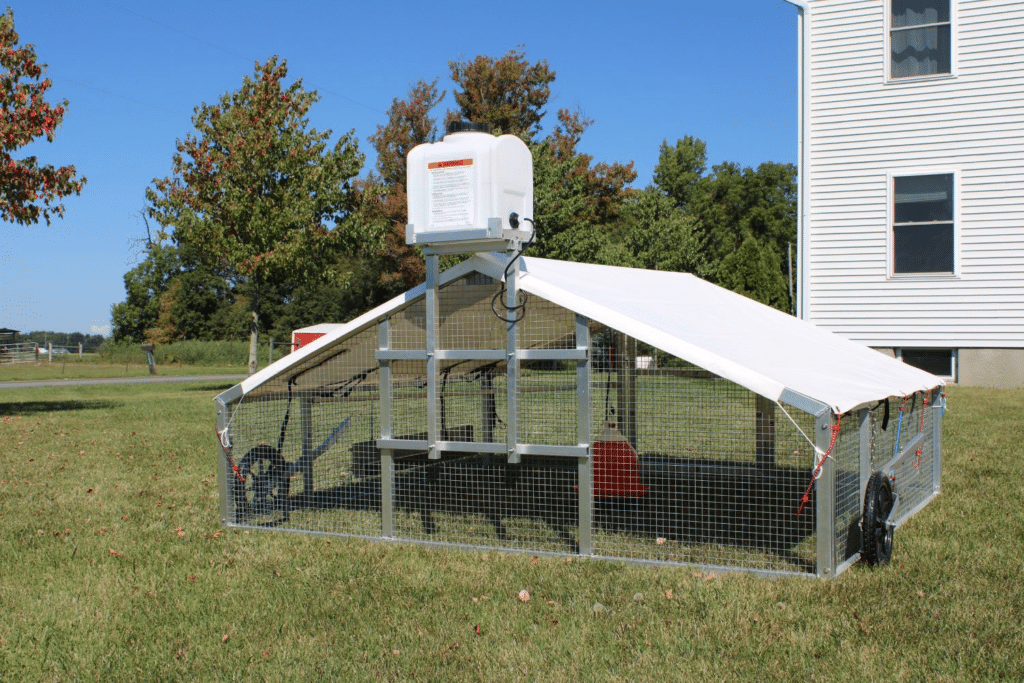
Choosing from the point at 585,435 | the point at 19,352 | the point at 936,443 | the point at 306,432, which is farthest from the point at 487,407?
the point at 19,352

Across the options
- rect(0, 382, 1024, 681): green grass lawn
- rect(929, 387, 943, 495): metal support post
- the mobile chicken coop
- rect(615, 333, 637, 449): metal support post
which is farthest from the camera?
rect(929, 387, 943, 495): metal support post

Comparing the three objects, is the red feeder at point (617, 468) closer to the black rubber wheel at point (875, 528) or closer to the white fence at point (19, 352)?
the black rubber wheel at point (875, 528)

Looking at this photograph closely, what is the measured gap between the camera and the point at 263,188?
22.0 metres

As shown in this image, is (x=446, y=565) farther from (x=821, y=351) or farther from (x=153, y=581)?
(x=821, y=351)

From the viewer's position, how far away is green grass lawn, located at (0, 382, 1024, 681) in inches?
175

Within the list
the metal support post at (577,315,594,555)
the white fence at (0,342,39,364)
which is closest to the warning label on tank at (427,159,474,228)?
the metal support post at (577,315,594,555)

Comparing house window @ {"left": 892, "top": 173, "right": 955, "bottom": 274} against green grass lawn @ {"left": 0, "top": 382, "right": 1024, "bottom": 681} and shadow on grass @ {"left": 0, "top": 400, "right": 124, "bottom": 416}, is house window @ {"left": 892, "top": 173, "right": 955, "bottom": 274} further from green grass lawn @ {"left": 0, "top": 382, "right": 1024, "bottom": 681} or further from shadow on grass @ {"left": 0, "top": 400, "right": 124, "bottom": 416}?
shadow on grass @ {"left": 0, "top": 400, "right": 124, "bottom": 416}

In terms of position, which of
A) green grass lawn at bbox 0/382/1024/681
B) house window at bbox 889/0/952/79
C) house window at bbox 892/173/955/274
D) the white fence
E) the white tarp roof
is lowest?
green grass lawn at bbox 0/382/1024/681

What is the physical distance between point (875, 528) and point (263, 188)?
1861 centimetres

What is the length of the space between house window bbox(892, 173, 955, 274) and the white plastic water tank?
37.4ft

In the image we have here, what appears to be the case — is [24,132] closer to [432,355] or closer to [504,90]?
[432,355]

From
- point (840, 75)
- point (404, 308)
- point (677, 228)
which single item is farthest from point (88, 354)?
point (404, 308)

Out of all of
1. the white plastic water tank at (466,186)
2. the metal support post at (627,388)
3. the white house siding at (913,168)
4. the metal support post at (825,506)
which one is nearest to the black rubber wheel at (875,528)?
the metal support post at (825,506)

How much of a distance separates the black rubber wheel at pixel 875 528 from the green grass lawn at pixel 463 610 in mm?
122
